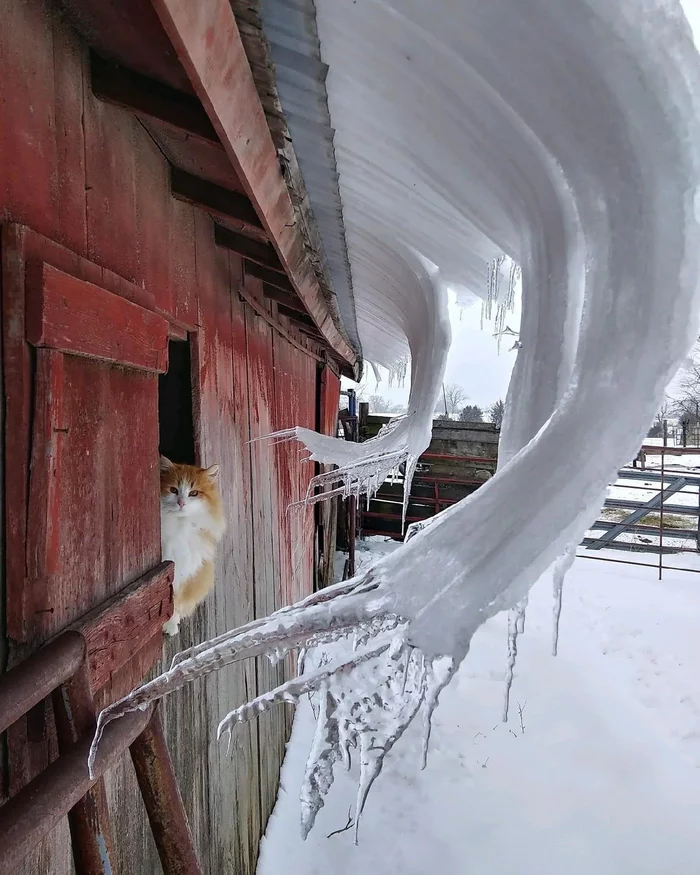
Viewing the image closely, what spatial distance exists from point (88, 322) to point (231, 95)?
52cm

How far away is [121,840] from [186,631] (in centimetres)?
66

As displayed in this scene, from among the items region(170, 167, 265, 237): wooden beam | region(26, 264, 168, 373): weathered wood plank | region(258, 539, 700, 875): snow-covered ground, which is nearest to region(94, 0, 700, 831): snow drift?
region(26, 264, 168, 373): weathered wood plank

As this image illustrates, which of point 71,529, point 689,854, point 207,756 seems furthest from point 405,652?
point 689,854

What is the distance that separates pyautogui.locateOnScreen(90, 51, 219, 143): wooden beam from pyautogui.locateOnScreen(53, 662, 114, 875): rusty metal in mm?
1202

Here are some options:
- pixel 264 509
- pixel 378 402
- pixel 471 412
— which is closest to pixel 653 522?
pixel 471 412

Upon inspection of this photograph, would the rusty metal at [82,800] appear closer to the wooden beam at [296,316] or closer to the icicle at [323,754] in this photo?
the icicle at [323,754]

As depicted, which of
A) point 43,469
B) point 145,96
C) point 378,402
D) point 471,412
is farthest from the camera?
point 378,402

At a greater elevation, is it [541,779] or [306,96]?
[306,96]

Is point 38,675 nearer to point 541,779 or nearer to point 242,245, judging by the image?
point 242,245

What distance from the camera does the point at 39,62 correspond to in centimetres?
94

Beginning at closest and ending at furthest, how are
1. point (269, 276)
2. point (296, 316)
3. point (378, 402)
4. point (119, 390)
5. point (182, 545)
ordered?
point (119, 390) < point (182, 545) < point (269, 276) < point (296, 316) < point (378, 402)

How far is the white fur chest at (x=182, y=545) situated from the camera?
1.71 m

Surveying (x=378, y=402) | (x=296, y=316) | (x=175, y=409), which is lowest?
(x=175, y=409)

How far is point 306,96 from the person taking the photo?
111cm
